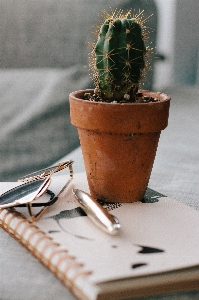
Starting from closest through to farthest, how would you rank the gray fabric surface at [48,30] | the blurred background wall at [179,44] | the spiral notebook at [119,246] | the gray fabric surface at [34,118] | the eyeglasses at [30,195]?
the spiral notebook at [119,246]
the eyeglasses at [30,195]
the gray fabric surface at [34,118]
the gray fabric surface at [48,30]
the blurred background wall at [179,44]

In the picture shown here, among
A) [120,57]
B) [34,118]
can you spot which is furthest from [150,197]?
[34,118]

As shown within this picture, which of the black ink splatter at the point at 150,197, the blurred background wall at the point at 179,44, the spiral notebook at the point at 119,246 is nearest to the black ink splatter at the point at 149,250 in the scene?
the spiral notebook at the point at 119,246

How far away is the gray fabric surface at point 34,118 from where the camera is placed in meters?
1.19

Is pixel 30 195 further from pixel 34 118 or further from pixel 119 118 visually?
pixel 34 118

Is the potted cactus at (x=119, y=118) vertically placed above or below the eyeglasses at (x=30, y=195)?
above

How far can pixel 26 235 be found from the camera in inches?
19.2

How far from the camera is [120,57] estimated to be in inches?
22.3

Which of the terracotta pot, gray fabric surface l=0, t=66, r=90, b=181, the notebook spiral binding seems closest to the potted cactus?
the terracotta pot

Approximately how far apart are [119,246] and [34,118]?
0.91m

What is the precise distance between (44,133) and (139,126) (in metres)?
0.75

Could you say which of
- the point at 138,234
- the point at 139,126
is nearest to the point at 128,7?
the point at 139,126

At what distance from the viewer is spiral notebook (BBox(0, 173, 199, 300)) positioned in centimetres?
40

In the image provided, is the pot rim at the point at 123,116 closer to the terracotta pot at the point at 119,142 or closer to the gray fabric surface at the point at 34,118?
the terracotta pot at the point at 119,142

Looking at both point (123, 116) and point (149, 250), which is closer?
point (149, 250)
